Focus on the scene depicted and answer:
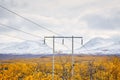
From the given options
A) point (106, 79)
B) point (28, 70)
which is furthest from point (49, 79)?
point (28, 70)

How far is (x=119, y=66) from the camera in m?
110

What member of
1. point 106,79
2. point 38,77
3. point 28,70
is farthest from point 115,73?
point 28,70

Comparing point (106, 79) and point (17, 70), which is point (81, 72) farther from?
point (17, 70)

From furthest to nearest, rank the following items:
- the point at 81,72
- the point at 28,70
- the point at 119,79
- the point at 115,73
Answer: the point at 28,70, the point at 81,72, the point at 115,73, the point at 119,79

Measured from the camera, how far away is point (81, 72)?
125312 mm

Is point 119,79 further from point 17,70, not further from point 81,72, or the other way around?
point 17,70

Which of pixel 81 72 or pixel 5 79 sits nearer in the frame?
pixel 5 79

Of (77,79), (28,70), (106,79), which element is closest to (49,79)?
(77,79)

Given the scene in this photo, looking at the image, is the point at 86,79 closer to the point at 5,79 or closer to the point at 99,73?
the point at 99,73

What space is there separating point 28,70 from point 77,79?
43328mm

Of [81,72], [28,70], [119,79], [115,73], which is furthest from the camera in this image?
[28,70]

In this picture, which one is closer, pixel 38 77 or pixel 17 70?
pixel 38 77

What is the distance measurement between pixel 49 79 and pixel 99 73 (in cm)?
2320

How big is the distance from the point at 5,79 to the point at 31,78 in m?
11.9
